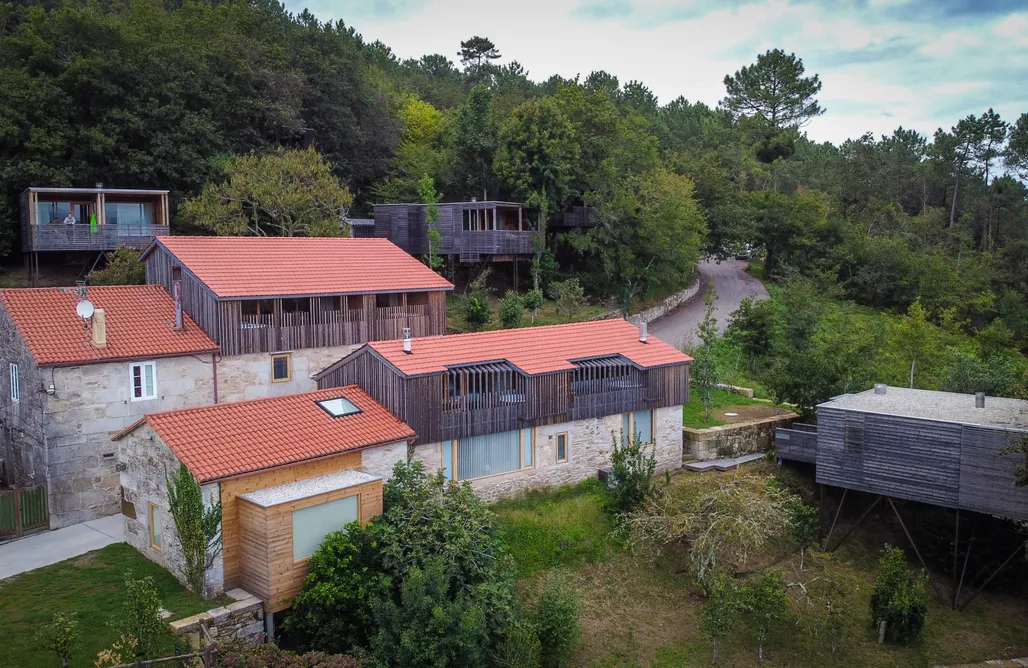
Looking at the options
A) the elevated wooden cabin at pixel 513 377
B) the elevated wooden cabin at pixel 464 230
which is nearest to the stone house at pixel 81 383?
the elevated wooden cabin at pixel 513 377

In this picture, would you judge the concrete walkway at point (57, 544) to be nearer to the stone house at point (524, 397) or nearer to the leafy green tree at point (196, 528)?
the leafy green tree at point (196, 528)

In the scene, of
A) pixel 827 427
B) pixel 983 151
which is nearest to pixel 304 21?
pixel 983 151

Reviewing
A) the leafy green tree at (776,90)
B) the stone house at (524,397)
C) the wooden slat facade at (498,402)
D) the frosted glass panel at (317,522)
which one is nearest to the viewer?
the frosted glass panel at (317,522)

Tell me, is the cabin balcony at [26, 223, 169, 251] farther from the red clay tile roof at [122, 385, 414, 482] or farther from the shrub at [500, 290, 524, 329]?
the red clay tile roof at [122, 385, 414, 482]

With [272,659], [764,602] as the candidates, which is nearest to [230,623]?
[272,659]

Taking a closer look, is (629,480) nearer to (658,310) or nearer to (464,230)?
(464,230)

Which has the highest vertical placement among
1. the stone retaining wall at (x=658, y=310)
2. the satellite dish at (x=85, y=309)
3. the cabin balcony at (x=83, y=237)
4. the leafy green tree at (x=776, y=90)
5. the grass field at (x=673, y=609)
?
the leafy green tree at (x=776, y=90)
